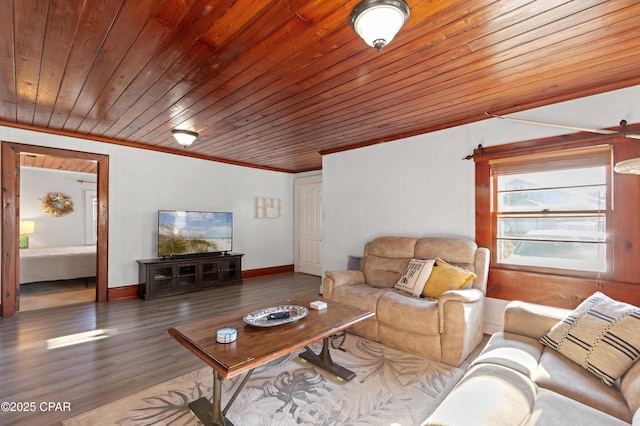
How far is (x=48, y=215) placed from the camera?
23.5 ft

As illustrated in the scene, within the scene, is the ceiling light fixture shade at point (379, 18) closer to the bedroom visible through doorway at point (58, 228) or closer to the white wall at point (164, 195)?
the white wall at point (164, 195)

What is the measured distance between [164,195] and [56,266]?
2187 millimetres

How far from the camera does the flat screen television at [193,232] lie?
4.92 meters

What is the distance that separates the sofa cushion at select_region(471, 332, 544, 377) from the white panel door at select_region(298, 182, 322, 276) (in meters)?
4.74

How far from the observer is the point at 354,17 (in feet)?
5.29

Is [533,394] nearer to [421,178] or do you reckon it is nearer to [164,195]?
[421,178]

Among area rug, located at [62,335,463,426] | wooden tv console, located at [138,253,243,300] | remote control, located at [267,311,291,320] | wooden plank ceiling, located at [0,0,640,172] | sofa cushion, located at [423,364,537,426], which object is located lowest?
area rug, located at [62,335,463,426]

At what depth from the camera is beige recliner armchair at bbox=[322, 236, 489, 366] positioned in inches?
101

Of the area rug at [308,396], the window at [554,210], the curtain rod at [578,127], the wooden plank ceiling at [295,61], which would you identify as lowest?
the area rug at [308,396]

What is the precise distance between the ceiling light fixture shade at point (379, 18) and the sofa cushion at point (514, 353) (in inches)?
71.2

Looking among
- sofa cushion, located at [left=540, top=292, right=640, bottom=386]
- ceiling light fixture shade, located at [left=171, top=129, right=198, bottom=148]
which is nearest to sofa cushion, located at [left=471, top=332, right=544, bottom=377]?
sofa cushion, located at [left=540, top=292, right=640, bottom=386]

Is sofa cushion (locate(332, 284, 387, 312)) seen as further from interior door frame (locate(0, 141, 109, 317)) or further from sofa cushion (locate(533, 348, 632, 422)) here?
interior door frame (locate(0, 141, 109, 317))

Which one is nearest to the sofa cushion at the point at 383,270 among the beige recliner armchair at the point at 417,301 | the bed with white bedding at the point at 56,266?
the beige recliner armchair at the point at 417,301

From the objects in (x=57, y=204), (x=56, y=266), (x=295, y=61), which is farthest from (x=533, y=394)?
(x=57, y=204)
